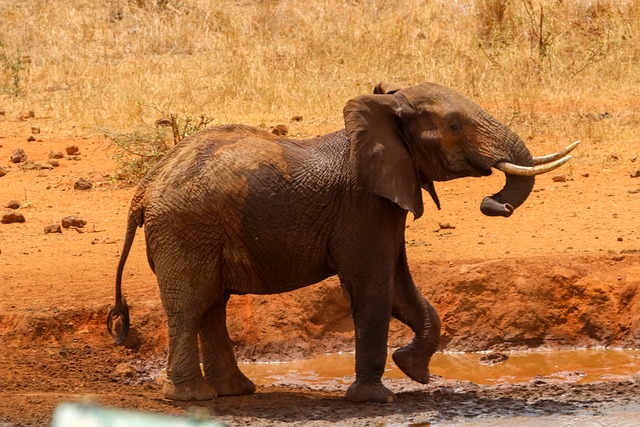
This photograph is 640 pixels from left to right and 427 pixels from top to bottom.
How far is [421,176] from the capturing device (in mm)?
6977

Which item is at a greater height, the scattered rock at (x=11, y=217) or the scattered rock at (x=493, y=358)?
the scattered rock at (x=11, y=217)

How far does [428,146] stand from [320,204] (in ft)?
2.07

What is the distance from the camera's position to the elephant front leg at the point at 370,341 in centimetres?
684

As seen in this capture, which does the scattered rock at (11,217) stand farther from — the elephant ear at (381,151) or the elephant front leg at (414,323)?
the elephant ear at (381,151)

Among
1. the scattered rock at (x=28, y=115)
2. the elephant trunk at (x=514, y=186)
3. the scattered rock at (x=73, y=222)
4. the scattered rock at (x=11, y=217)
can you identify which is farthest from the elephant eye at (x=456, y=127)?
the scattered rock at (x=28, y=115)

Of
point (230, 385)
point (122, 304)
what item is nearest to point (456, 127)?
point (230, 385)

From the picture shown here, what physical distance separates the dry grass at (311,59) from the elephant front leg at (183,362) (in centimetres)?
593

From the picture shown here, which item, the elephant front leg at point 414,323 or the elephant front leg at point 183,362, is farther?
the elephant front leg at point 414,323

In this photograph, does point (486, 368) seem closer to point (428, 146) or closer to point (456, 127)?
point (428, 146)

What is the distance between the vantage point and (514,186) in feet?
22.0

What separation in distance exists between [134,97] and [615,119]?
16.2 ft

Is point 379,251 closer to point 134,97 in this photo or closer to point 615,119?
point 615,119

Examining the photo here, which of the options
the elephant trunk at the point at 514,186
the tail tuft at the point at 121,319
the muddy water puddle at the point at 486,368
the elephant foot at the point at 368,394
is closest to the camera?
the elephant trunk at the point at 514,186

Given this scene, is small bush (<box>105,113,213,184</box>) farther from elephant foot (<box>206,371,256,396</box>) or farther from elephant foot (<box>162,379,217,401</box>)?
elephant foot (<box>162,379,217,401</box>)
